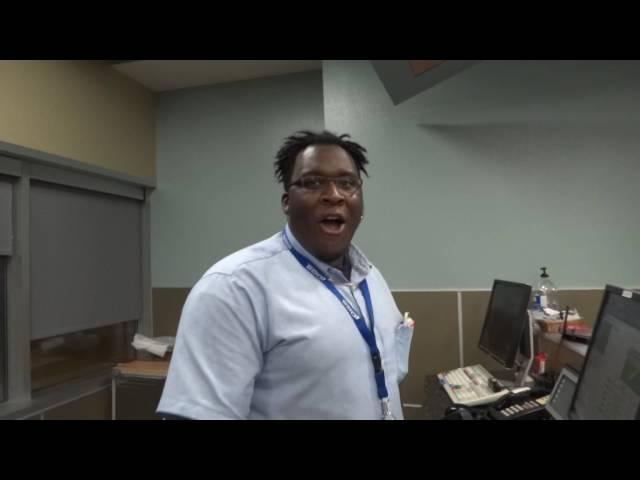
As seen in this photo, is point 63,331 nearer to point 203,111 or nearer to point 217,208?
point 217,208

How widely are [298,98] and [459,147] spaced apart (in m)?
1.24

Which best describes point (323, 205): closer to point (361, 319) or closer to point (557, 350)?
point (361, 319)

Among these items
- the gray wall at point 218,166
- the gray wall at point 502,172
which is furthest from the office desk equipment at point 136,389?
the gray wall at point 502,172

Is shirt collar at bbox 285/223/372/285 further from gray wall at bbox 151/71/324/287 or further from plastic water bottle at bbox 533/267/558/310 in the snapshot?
gray wall at bbox 151/71/324/287

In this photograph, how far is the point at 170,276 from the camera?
3.10m

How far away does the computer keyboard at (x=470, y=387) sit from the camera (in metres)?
1.51

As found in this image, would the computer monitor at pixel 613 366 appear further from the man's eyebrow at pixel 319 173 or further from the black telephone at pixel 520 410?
the man's eyebrow at pixel 319 173

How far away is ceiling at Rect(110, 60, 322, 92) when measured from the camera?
2.68 m

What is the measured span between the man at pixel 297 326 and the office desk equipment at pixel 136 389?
1898 mm

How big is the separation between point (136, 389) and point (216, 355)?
2150 mm

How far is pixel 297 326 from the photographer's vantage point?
0.89 metres

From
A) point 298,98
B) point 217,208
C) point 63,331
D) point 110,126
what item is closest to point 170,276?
point 217,208

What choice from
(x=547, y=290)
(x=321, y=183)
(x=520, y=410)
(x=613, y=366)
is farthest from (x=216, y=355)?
(x=547, y=290)

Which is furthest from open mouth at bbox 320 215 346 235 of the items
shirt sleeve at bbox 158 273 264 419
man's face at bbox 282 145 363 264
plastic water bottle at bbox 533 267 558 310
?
plastic water bottle at bbox 533 267 558 310
